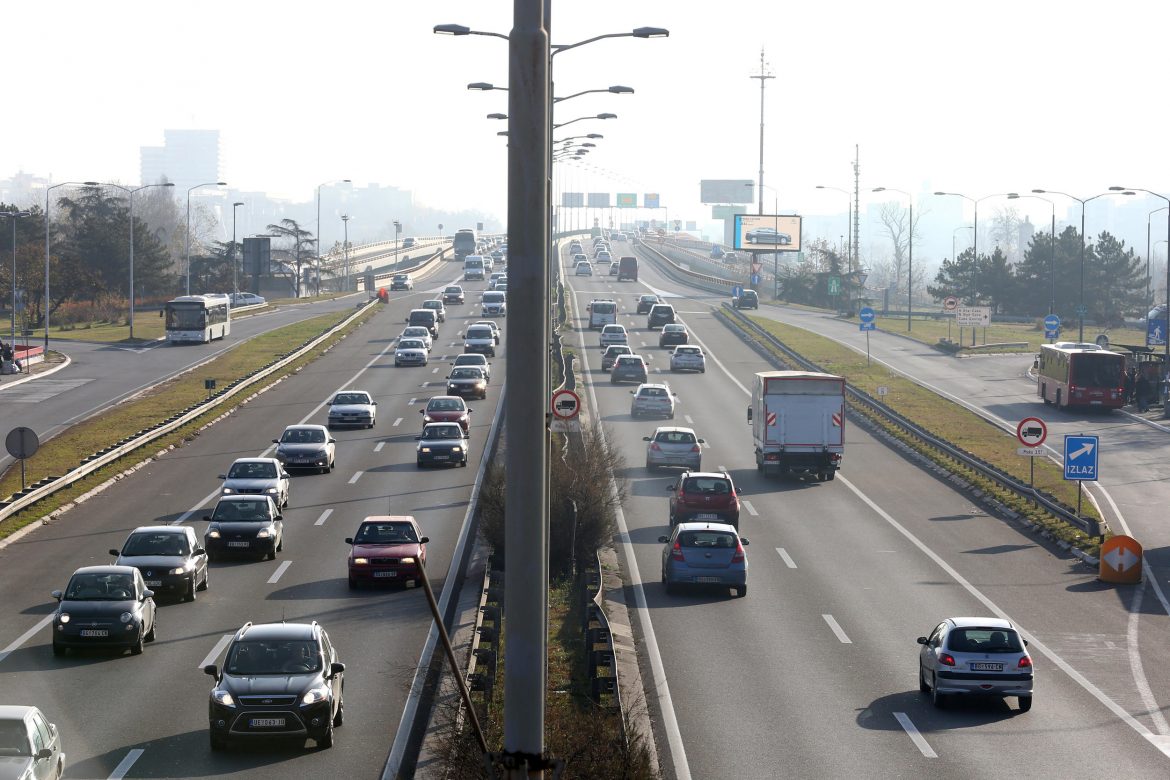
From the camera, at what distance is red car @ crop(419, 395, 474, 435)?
53.6 metres

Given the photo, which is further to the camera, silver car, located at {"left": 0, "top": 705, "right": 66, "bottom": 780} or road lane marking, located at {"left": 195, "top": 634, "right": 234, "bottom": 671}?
road lane marking, located at {"left": 195, "top": 634, "right": 234, "bottom": 671}

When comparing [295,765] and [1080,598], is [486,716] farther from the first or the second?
[1080,598]

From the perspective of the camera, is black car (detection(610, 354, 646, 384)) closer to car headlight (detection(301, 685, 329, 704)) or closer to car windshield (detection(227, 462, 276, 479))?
car windshield (detection(227, 462, 276, 479))

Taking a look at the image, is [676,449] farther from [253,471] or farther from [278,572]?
[278,572]

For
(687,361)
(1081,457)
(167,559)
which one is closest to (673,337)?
(687,361)

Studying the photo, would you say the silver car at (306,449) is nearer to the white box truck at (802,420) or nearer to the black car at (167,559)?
the white box truck at (802,420)

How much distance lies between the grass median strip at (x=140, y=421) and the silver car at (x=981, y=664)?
22.9m

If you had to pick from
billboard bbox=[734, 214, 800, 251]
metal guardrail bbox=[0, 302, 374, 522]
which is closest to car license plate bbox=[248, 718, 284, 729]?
metal guardrail bbox=[0, 302, 374, 522]

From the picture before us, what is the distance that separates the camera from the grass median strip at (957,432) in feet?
133

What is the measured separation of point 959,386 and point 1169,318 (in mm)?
11419

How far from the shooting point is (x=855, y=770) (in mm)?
18094

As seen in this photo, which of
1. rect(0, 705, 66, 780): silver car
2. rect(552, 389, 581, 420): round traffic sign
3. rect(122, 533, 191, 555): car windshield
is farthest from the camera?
rect(552, 389, 581, 420): round traffic sign

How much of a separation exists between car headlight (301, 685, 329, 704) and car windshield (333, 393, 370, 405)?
39027 mm

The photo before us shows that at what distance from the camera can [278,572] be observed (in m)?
31.5
